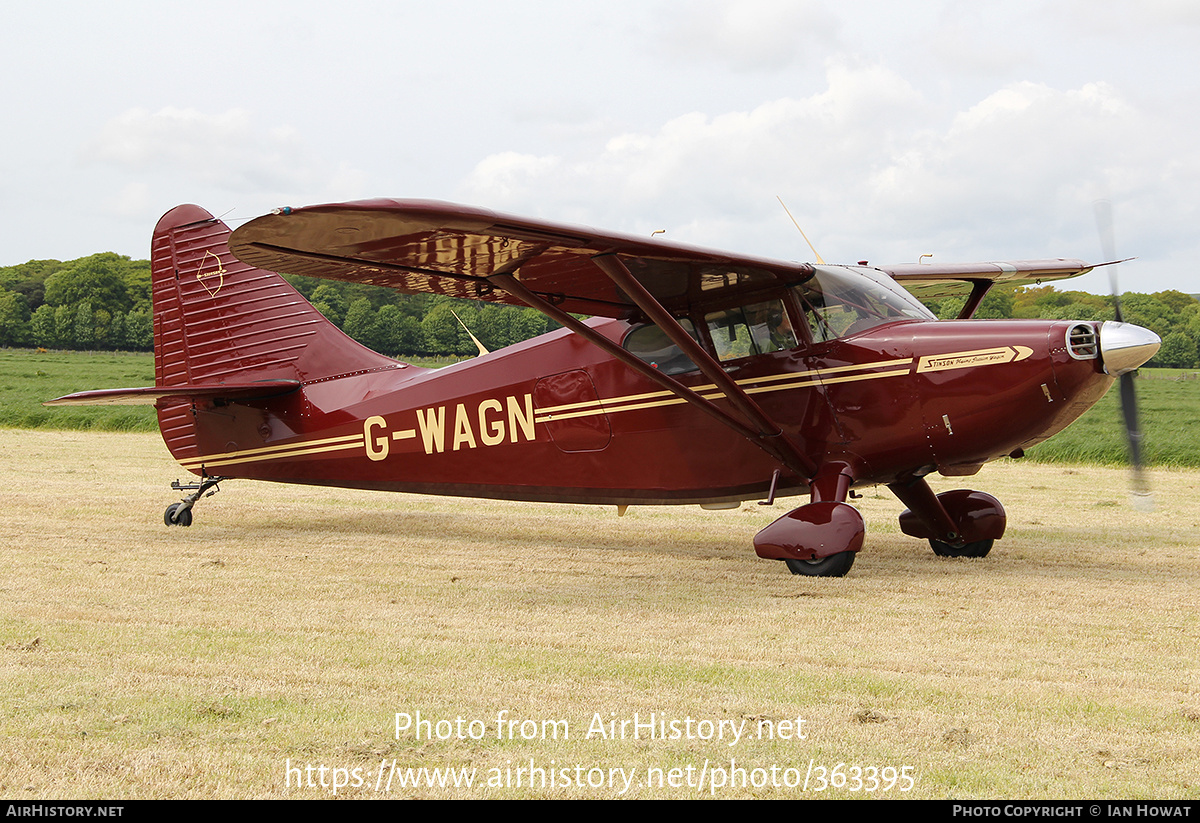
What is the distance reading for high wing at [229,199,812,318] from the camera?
19.0 feet

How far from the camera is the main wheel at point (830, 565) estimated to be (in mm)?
7395

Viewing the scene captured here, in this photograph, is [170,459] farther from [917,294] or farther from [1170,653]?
[1170,653]

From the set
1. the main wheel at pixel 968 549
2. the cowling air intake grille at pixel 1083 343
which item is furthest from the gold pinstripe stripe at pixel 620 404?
the main wheel at pixel 968 549

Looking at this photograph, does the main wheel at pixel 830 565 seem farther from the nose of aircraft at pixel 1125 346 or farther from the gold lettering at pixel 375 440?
the gold lettering at pixel 375 440

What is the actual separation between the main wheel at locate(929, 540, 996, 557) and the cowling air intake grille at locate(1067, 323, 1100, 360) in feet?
7.31

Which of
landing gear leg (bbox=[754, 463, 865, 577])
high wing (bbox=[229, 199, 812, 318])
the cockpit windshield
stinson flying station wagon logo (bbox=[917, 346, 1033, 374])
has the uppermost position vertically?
high wing (bbox=[229, 199, 812, 318])

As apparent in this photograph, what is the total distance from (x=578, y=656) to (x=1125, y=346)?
14.5 feet

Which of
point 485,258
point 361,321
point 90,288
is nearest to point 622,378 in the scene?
point 485,258

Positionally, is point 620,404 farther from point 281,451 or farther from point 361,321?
point 361,321

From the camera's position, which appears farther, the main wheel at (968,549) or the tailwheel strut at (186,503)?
the tailwheel strut at (186,503)

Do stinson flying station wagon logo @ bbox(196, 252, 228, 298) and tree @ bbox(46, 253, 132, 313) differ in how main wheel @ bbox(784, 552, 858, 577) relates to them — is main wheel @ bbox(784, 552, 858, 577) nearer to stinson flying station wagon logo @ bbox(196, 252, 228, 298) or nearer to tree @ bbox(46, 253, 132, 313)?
stinson flying station wagon logo @ bbox(196, 252, 228, 298)

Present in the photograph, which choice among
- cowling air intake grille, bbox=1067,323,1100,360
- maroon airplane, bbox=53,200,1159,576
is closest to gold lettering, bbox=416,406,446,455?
maroon airplane, bbox=53,200,1159,576

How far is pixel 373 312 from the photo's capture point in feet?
207

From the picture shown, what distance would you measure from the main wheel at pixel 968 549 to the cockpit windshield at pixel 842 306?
2.06m
